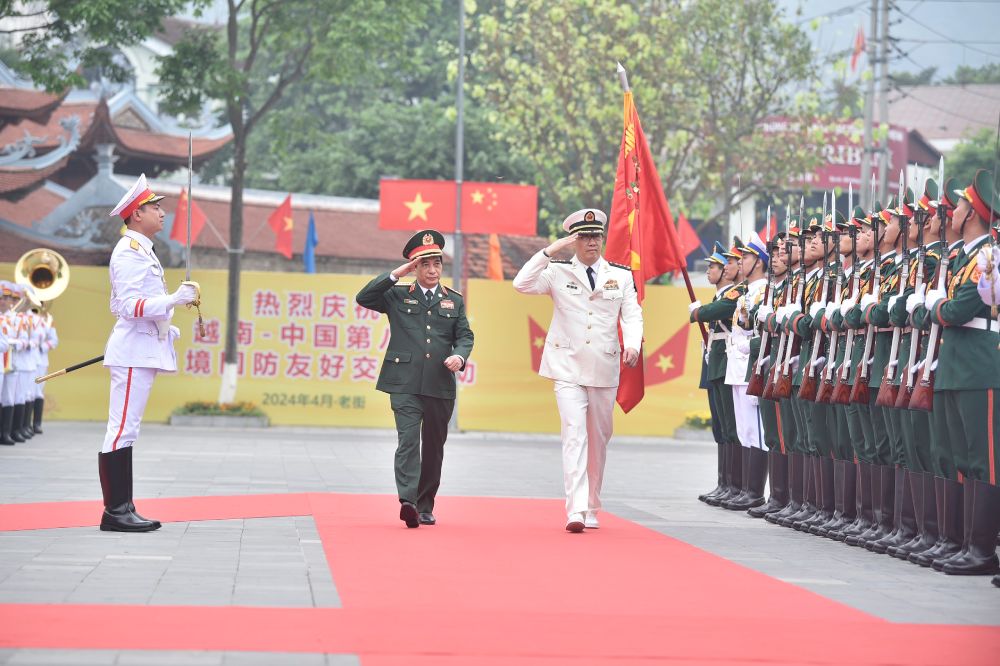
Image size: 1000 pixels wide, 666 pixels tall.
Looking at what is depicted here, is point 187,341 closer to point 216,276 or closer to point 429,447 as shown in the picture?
point 216,276

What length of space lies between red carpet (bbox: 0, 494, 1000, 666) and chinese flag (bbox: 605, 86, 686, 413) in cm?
293

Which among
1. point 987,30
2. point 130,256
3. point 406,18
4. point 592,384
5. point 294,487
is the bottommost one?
point 294,487

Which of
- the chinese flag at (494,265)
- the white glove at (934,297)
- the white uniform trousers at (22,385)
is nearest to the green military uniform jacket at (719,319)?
the white glove at (934,297)

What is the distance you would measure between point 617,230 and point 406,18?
1257 centimetres

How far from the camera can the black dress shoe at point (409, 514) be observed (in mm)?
9453

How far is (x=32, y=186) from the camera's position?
34156 millimetres

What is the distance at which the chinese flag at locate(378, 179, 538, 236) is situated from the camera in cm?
2128

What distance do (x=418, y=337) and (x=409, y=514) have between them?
3.76 ft

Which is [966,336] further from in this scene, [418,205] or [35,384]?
[418,205]

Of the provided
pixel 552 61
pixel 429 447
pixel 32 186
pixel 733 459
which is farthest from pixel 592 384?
pixel 32 186

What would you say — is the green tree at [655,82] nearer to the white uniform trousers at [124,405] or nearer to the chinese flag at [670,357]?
the chinese flag at [670,357]

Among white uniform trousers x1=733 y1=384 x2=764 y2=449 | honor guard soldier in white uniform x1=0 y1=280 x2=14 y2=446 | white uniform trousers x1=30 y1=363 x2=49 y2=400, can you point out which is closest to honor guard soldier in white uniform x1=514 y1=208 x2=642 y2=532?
white uniform trousers x1=733 y1=384 x2=764 y2=449

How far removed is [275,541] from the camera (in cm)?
856

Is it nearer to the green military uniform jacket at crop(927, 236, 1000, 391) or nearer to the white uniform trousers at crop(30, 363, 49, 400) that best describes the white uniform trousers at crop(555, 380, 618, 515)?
the green military uniform jacket at crop(927, 236, 1000, 391)
